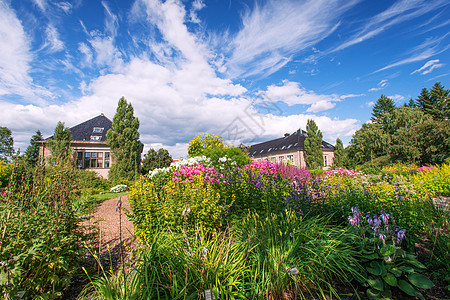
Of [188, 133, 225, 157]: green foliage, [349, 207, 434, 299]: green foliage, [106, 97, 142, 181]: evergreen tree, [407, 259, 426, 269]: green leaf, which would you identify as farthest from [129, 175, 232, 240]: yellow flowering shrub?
[106, 97, 142, 181]: evergreen tree

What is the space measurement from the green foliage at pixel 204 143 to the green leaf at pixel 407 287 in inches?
403

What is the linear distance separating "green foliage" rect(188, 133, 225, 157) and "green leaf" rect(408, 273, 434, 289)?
10271 mm

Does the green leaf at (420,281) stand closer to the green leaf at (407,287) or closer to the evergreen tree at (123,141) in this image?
the green leaf at (407,287)

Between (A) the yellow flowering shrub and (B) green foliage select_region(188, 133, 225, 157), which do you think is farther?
(B) green foliage select_region(188, 133, 225, 157)

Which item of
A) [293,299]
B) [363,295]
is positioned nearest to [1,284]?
[293,299]

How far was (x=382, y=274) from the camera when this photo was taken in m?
2.06

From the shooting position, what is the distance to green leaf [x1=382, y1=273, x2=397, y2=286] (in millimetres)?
1923

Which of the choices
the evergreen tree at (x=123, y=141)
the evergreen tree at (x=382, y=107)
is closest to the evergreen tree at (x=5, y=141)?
the evergreen tree at (x=123, y=141)

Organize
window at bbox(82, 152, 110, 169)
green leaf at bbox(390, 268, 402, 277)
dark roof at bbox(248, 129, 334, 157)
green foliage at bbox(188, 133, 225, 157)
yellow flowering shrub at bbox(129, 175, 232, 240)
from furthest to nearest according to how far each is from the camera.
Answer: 1. dark roof at bbox(248, 129, 334, 157)
2. window at bbox(82, 152, 110, 169)
3. green foliage at bbox(188, 133, 225, 157)
4. yellow flowering shrub at bbox(129, 175, 232, 240)
5. green leaf at bbox(390, 268, 402, 277)

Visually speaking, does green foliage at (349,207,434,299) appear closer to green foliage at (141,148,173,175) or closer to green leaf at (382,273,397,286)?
green leaf at (382,273,397,286)

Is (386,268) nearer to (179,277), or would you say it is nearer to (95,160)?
(179,277)

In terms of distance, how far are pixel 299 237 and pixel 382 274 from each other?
81cm

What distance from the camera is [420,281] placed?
192cm

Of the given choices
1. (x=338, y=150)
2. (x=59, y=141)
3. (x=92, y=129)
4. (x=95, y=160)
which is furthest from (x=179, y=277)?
(x=338, y=150)
